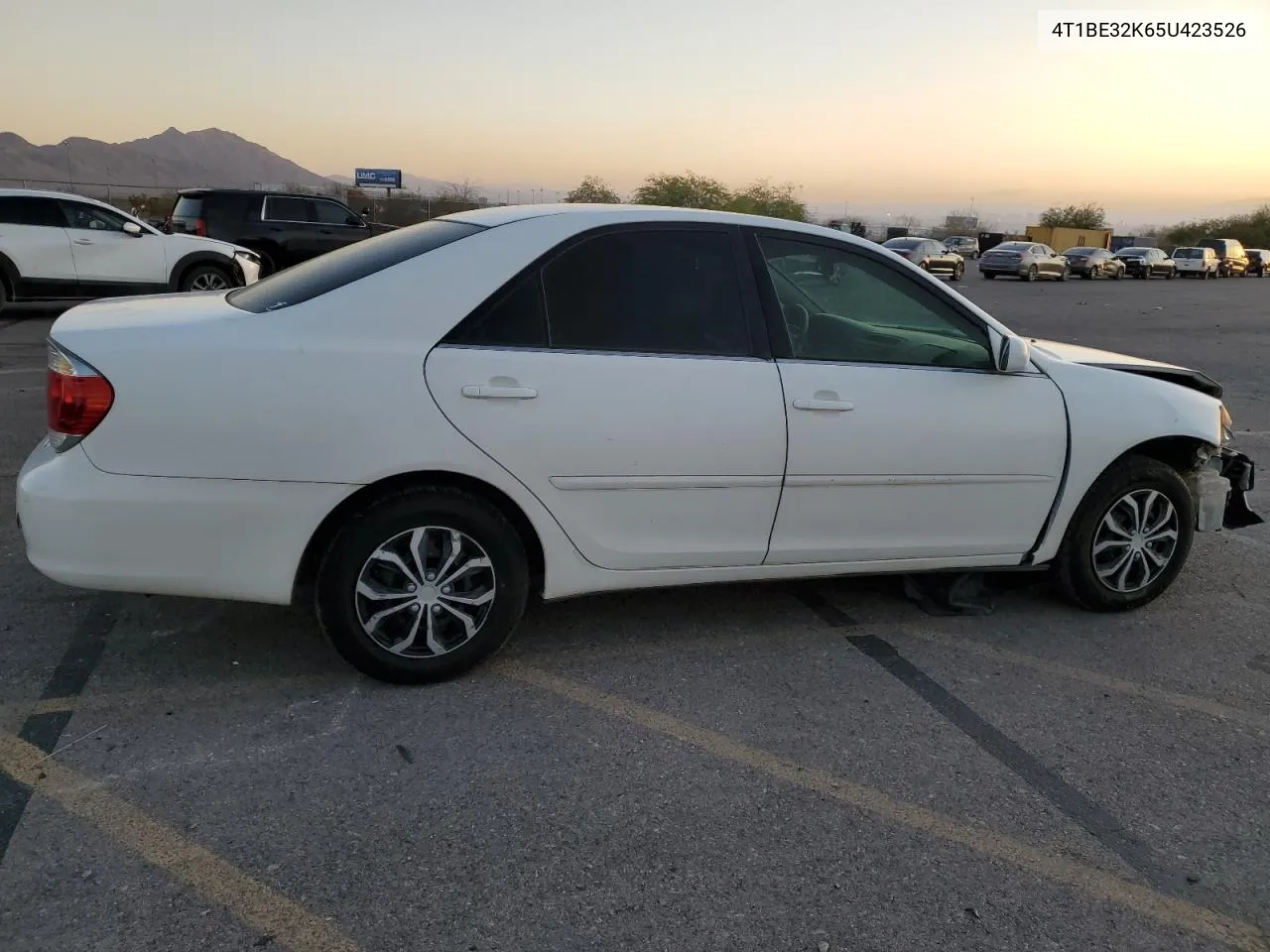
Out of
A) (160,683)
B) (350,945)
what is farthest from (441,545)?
(350,945)

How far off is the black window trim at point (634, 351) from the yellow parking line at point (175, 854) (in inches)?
66.8

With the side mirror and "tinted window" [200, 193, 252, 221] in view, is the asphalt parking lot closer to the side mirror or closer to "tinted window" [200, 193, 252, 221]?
the side mirror

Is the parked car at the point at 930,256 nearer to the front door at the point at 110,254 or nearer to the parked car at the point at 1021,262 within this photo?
the parked car at the point at 1021,262

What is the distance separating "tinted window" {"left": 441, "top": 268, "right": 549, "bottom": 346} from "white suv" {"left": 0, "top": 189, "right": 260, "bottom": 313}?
35.1 ft

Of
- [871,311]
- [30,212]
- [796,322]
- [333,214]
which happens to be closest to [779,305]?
[796,322]

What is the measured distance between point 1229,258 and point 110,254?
56.0 metres

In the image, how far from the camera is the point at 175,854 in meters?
2.67

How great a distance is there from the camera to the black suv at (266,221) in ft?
52.5

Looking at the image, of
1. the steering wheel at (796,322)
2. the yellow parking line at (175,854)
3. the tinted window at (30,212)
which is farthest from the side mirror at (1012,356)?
the tinted window at (30,212)

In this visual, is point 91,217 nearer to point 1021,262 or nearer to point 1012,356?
point 1012,356

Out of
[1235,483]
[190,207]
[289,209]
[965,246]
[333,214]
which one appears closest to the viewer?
[1235,483]

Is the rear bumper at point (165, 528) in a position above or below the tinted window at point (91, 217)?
Result: below

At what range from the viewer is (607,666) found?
3.91 metres

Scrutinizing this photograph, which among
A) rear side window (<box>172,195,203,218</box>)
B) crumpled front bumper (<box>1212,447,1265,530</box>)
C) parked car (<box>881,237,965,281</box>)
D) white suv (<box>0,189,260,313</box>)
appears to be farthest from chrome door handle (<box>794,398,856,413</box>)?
parked car (<box>881,237,965,281</box>)
